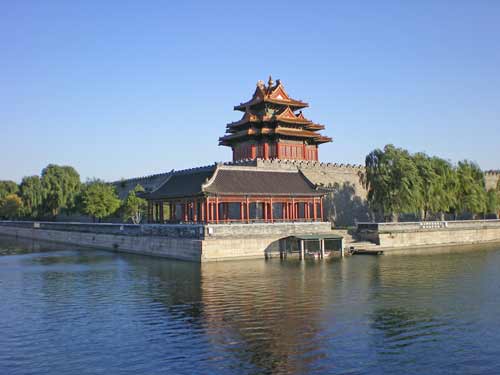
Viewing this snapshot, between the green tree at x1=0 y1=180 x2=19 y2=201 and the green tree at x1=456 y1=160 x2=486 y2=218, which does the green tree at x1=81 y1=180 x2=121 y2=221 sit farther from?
the green tree at x1=0 y1=180 x2=19 y2=201

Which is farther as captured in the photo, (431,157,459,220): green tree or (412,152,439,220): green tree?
(431,157,459,220): green tree

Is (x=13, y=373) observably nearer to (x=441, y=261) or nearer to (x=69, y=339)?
(x=69, y=339)

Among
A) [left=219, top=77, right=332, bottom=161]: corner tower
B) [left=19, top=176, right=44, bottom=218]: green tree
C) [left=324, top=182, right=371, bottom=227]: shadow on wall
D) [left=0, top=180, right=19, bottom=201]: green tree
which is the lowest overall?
[left=324, top=182, right=371, bottom=227]: shadow on wall

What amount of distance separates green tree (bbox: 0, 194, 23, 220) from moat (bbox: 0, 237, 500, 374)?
56.8 metres

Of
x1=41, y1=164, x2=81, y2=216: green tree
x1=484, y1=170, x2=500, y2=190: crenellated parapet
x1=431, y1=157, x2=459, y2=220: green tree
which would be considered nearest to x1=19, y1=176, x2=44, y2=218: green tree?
x1=41, y1=164, x2=81, y2=216: green tree

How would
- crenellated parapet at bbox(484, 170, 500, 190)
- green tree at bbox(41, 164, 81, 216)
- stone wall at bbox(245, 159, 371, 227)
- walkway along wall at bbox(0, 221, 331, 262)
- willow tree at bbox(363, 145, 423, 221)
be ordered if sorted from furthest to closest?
green tree at bbox(41, 164, 81, 216) → crenellated parapet at bbox(484, 170, 500, 190) → stone wall at bbox(245, 159, 371, 227) → willow tree at bbox(363, 145, 423, 221) → walkway along wall at bbox(0, 221, 331, 262)

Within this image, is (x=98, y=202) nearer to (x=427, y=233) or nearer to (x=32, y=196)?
(x=32, y=196)

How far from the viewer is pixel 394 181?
52.3 m

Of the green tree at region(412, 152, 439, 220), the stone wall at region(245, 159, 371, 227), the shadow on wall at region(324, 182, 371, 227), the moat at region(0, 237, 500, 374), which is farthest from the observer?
the shadow on wall at region(324, 182, 371, 227)

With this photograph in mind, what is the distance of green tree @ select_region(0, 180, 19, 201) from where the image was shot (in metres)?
100

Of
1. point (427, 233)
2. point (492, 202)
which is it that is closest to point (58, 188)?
point (427, 233)

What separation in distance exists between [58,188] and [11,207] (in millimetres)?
13257

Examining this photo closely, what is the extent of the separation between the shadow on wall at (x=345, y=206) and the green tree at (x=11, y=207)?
55530 mm

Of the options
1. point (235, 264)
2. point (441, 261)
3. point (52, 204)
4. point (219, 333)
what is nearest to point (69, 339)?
point (219, 333)
